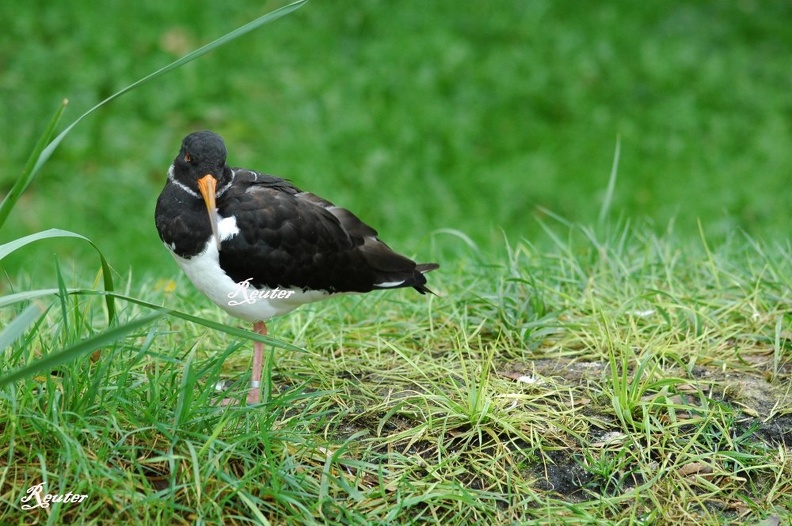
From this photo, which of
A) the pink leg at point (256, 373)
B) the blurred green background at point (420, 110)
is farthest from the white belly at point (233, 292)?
the blurred green background at point (420, 110)

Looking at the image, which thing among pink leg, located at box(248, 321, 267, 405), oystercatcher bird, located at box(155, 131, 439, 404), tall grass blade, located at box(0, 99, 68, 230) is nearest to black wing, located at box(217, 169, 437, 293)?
oystercatcher bird, located at box(155, 131, 439, 404)

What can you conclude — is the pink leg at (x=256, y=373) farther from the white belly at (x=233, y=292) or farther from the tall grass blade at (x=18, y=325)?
the tall grass blade at (x=18, y=325)

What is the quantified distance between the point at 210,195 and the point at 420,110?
5.25 metres

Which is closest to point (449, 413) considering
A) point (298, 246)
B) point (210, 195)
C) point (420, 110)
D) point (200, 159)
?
point (298, 246)

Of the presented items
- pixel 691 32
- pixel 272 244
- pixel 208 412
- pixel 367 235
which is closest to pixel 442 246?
pixel 367 235

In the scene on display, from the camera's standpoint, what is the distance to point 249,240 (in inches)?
135

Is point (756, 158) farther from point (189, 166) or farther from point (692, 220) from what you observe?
point (189, 166)

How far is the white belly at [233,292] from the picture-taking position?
342 centimetres

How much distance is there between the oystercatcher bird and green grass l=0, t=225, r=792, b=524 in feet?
0.72

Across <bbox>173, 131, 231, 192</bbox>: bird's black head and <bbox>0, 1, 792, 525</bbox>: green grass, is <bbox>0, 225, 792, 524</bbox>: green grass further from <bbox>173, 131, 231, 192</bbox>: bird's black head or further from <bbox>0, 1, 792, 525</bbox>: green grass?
<bbox>173, 131, 231, 192</bbox>: bird's black head

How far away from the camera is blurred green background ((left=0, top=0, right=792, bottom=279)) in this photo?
7.57m

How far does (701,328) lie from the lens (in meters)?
4.09

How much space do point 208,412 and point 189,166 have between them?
0.92 metres

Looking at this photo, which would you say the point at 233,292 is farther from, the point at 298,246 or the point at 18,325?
the point at 18,325
